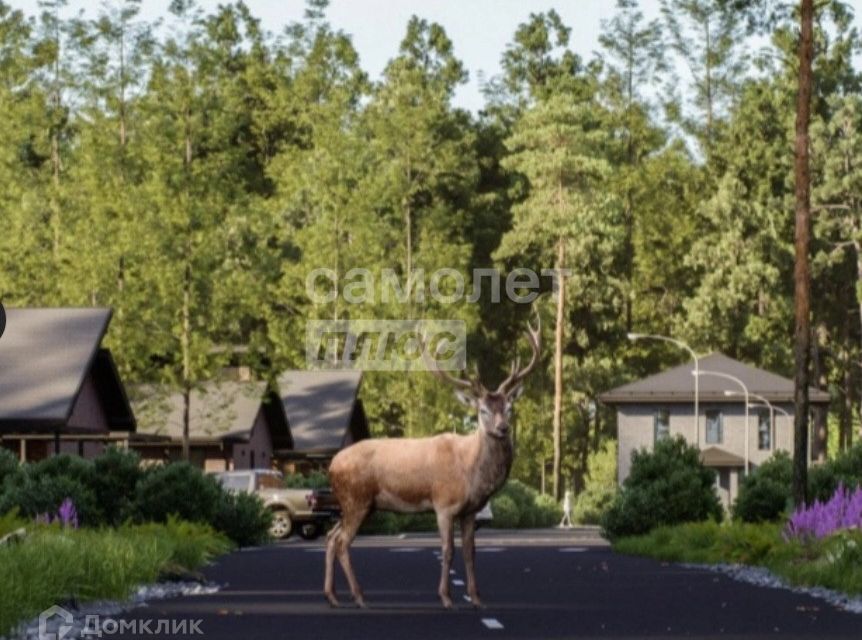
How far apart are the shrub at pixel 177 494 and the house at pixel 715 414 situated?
208 feet

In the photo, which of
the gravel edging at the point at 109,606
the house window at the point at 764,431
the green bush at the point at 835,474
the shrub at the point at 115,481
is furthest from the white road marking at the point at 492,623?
the house window at the point at 764,431

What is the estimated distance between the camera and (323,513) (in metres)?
61.5

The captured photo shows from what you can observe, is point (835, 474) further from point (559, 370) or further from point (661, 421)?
point (559, 370)

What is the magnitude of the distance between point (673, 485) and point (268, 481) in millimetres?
22001

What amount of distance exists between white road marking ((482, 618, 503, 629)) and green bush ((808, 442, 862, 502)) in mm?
20219

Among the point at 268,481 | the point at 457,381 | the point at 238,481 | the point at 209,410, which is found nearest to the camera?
the point at 457,381

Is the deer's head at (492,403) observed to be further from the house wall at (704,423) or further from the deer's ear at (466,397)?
the house wall at (704,423)

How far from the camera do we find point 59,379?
56.0 metres

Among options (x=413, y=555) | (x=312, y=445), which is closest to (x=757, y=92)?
(x=312, y=445)

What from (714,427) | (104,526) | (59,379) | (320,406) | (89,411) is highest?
(59,379)

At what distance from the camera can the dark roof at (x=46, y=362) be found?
179 ft

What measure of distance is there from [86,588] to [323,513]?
3882cm

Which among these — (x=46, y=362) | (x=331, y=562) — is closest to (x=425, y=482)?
(x=331, y=562)

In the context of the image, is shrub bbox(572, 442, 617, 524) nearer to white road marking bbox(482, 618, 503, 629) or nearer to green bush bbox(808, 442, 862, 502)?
green bush bbox(808, 442, 862, 502)
